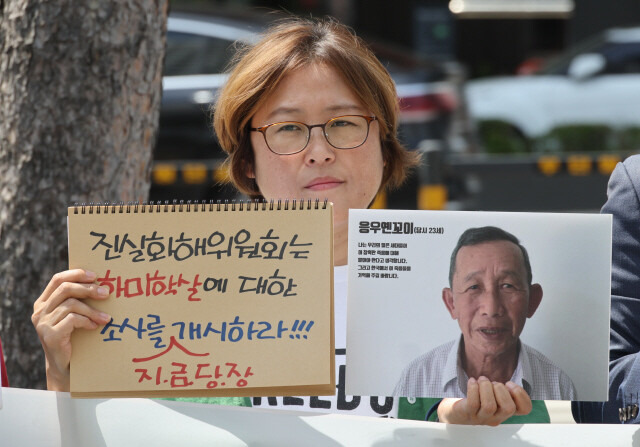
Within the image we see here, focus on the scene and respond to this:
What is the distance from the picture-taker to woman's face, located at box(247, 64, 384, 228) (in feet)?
6.70

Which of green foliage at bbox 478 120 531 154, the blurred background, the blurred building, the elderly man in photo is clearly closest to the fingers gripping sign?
the elderly man in photo

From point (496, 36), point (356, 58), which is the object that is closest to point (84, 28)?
point (356, 58)

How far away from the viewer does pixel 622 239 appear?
6.27 feet

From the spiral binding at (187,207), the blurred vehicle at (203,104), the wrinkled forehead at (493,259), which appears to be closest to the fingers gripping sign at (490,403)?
the wrinkled forehead at (493,259)

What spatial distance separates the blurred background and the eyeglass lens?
3.03 ft

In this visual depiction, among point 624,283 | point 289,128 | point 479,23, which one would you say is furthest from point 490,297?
point 479,23

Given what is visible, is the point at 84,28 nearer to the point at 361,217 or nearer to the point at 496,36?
the point at 361,217

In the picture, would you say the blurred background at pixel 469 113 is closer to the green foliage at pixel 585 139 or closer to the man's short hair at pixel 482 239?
the green foliage at pixel 585 139

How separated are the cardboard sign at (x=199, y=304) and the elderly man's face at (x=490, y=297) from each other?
0.24m

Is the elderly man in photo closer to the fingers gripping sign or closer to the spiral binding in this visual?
the fingers gripping sign

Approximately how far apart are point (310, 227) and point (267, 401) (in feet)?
1.38

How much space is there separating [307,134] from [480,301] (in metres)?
0.59

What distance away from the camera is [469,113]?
732 centimetres

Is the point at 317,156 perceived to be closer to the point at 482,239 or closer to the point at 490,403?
the point at 482,239
